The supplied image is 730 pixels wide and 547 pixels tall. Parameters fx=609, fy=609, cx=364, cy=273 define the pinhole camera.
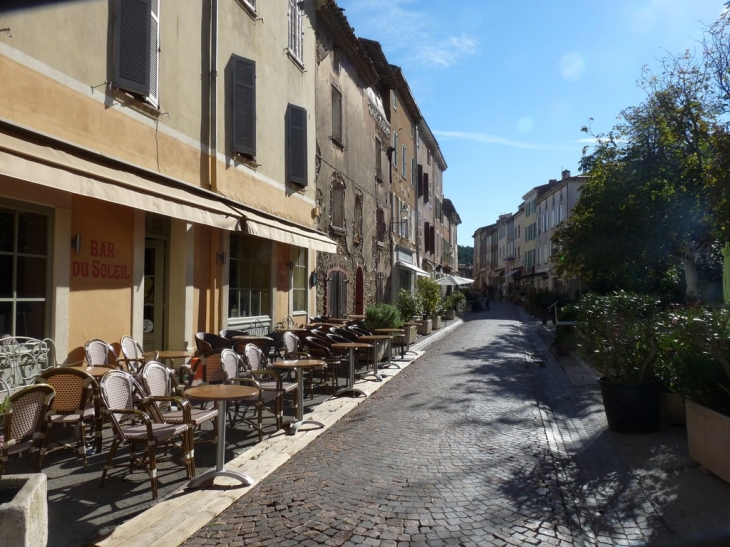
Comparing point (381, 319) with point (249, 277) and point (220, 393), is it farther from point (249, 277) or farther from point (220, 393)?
point (220, 393)

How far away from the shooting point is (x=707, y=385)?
17.1ft

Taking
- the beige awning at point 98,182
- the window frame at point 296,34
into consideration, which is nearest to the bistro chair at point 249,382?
the beige awning at point 98,182

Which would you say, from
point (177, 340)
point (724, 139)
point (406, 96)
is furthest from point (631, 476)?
point (406, 96)

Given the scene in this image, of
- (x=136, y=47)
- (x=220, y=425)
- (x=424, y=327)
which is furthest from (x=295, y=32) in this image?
(x=220, y=425)

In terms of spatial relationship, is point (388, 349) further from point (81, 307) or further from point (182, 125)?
point (81, 307)

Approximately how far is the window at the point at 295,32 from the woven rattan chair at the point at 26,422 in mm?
10685

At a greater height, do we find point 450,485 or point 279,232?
point 279,232

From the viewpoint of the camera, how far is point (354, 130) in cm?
1859

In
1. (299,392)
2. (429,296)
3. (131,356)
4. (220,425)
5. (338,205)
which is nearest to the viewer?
(220,425)

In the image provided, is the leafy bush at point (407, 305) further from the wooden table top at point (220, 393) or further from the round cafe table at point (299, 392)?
the wooden table top at point (220, 393)

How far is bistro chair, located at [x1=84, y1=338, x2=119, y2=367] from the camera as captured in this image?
6649 millimetres

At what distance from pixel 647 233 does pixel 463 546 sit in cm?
1531

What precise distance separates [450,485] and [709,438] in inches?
83.2

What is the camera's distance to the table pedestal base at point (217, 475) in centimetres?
465
